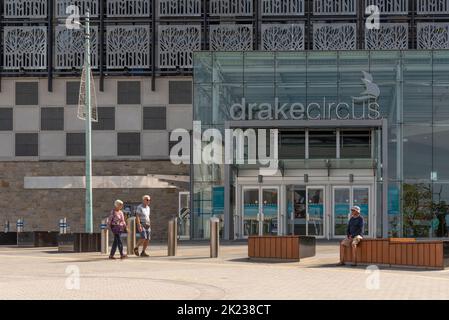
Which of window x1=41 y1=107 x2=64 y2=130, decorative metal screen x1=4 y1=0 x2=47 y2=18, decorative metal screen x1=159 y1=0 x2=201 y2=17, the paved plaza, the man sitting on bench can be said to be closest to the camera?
the paved plaza

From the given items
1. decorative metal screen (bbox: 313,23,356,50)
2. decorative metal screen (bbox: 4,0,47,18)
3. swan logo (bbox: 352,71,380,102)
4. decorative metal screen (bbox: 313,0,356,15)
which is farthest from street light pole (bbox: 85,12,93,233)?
decorative metal screen (bbox: 313,0,356,15)

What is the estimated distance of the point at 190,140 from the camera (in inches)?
1753

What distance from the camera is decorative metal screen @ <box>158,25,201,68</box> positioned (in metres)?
46.1

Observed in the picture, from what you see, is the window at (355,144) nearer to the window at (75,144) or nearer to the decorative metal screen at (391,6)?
the decorative metal screen at (391,6)

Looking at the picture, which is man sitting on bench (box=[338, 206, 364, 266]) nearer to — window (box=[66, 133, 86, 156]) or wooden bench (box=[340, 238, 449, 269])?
wooden bench (box=[340, 238, 449, 269])

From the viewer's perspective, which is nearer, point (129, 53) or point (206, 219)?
point (206, 219)

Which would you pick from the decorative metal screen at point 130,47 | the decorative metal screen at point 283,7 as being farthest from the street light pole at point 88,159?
the decorative metal screen at point 283,7

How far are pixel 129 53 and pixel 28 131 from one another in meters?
6.39

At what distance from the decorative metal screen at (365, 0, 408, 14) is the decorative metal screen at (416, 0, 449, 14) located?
679 mm

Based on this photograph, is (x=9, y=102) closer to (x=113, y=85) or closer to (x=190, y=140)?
(x=113, y=85)

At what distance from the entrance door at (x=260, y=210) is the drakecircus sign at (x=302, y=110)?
314cm

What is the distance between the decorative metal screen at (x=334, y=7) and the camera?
45.9 meters

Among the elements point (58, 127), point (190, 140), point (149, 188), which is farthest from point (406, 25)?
point (58, 127)

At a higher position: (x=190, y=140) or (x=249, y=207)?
(x=190, y=140)
